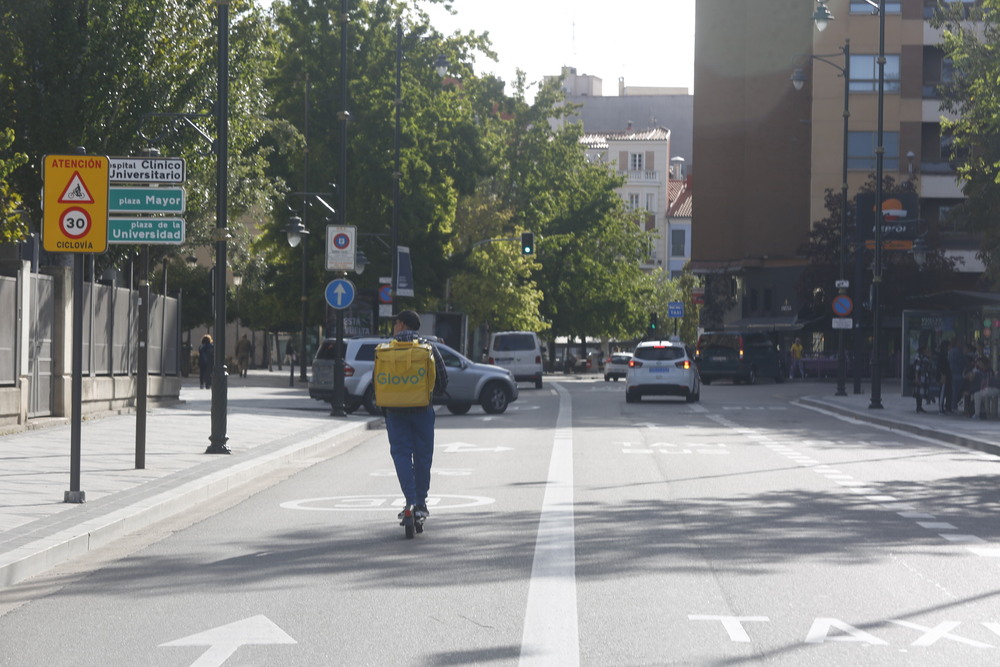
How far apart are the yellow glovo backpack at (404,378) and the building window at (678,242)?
123776 millimetres

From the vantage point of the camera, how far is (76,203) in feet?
43.0

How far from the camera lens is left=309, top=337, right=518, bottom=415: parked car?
3195cm

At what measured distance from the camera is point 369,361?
3222cm

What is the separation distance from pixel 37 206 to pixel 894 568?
22.7m

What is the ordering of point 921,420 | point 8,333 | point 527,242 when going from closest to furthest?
point 8,333 → point 921,420 → point 527,242

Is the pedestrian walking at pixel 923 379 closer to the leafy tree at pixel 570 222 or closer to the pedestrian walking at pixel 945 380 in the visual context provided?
the pedestrian walking at pixel 945 380

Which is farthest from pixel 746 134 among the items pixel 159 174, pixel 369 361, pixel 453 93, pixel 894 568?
pixel 894 568

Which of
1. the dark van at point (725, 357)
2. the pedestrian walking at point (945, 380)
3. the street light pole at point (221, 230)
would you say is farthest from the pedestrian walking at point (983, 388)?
the dark van at point (725, 357)

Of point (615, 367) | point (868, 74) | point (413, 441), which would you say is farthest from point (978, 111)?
point (868, 74)

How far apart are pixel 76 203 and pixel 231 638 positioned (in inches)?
260

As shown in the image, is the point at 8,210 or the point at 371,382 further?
the point at 371,382

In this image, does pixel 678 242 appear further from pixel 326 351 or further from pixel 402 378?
pixel 402 378

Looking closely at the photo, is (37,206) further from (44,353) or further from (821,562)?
(821,562)

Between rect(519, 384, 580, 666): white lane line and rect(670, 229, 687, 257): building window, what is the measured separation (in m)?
120
